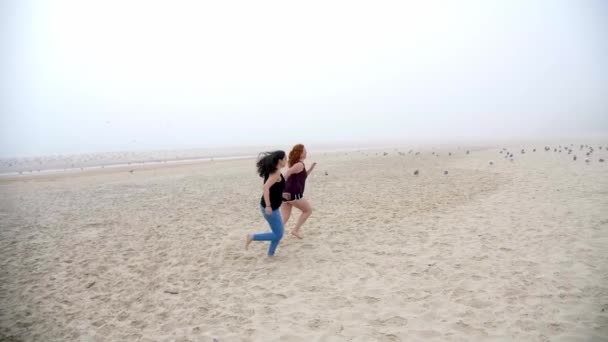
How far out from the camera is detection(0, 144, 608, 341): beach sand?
4363 millimetres

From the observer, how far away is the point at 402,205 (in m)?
10.9

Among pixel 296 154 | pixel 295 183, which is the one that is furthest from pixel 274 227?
pixel 296 154

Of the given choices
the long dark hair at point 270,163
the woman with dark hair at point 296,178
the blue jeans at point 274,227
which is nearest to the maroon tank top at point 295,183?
the woman with dark hair at point 296,178

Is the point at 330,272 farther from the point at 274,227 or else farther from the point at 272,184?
the point at 272,184

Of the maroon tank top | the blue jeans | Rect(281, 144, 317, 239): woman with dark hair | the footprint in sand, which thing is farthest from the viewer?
the maroon tank top

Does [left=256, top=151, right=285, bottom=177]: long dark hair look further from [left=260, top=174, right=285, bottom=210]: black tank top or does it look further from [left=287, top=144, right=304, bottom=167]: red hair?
[left=287, top=144, right=304, bottom=167]: red hair

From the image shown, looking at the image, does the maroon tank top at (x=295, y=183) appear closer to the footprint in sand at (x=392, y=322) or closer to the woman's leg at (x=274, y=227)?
the woman's leg at (x=274, y=227)

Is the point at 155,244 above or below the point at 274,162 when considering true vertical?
below

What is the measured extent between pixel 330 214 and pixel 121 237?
6.28 meters

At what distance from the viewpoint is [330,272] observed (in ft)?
19.9

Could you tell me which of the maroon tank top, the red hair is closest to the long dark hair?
the red hair

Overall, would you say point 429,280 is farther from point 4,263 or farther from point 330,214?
point 4,263

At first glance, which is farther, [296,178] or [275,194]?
[296,178]

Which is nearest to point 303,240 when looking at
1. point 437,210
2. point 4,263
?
point 437,210
